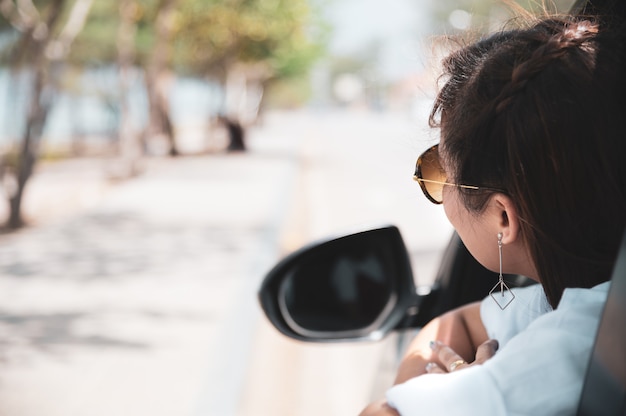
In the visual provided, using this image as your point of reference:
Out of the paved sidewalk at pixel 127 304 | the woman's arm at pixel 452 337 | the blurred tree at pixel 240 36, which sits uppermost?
the woman's arm at pixel 452 337

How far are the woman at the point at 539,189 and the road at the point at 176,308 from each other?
22cm

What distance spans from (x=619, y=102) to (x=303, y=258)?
1.09 meters

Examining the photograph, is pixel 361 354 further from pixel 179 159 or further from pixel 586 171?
pixel 179 159

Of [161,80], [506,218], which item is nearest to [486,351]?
[506,218]

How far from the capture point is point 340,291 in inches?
82.0

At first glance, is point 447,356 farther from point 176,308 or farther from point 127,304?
point 127,304

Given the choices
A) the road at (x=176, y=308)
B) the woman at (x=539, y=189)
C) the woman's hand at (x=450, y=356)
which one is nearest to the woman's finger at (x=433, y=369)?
the woman's hand at (x=450, y=356)

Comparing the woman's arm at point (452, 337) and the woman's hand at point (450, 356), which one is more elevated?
the woman's hand at point (450, 356)

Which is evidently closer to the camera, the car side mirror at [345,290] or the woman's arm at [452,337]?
the woman's arm at [452,337]

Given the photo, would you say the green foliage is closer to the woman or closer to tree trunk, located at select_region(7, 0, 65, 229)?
tree trunk, located at select_region(7, 0, 65, 229)

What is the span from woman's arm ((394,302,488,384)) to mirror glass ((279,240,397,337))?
0.50m

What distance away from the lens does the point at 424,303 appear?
82.0 inches

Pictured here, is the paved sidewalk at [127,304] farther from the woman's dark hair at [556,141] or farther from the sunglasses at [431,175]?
the woman's dark hair at [556,141]

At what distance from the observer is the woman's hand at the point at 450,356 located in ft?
3.64
